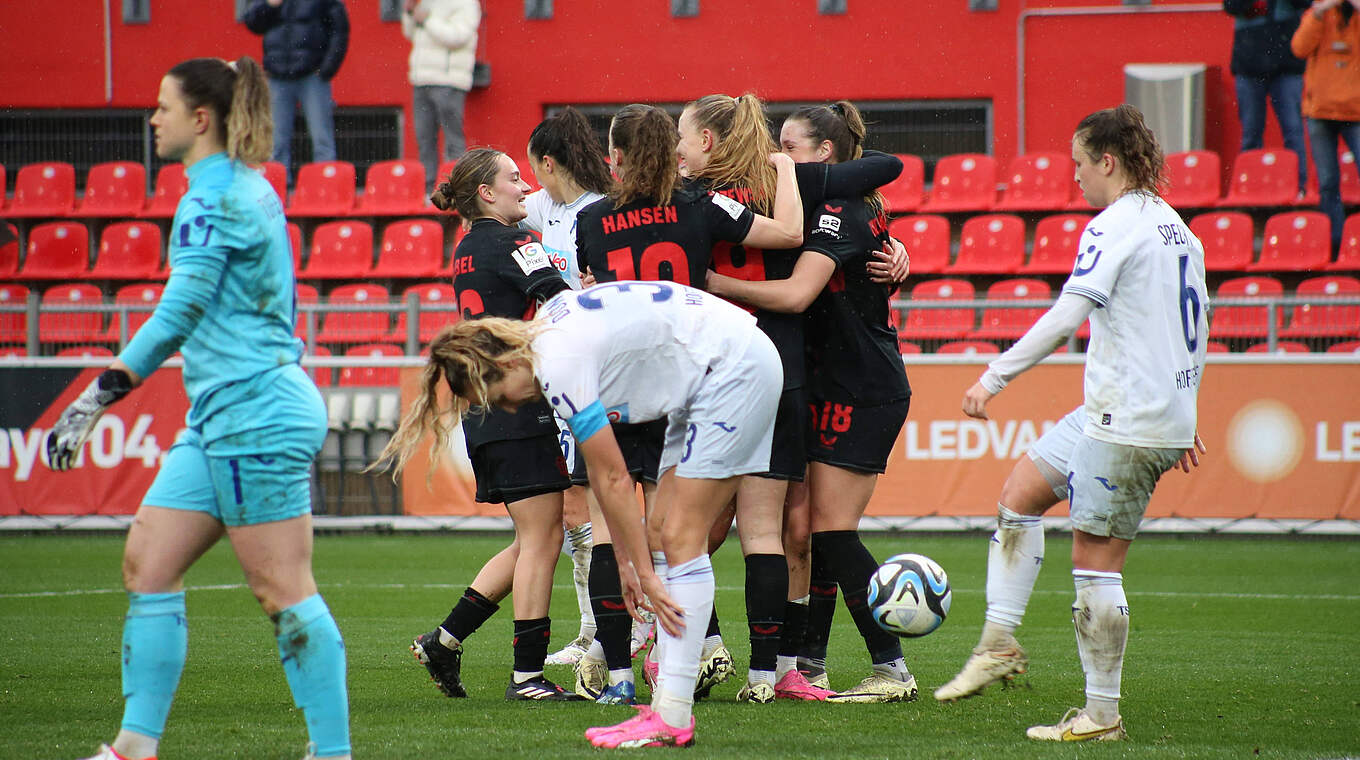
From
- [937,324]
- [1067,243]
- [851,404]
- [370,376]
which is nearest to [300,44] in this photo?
[370,376]

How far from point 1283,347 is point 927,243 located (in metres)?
5.10

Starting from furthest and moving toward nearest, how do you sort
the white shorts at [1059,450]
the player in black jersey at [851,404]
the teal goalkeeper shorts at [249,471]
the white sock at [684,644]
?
1. the player in black jersey at [851,404]
2. the white shorts at [1059,450]
3. the white sock at [684,644]
4. the teal goalkeeper shorts at [249,471]

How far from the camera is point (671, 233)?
4922mm

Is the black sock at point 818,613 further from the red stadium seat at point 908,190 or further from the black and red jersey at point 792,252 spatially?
the red stadium seat at point 908,190

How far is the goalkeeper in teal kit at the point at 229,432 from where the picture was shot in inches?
142

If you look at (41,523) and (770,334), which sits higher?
(770,334)

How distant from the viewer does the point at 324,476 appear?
1207 cm

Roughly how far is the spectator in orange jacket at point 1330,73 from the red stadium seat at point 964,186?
141 inches

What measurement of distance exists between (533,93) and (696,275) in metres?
15.3

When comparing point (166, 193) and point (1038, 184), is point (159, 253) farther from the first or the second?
point (1038, 184)

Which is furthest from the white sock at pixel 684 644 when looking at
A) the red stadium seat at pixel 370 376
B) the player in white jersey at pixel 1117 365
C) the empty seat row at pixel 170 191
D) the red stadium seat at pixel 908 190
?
the empty seat row at pixel 170 191

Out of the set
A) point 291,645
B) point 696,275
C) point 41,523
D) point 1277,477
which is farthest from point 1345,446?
point 41,523

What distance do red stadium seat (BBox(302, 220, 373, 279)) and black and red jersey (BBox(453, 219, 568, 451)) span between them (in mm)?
11664

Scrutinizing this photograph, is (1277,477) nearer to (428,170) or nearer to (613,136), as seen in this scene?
(613,136)
